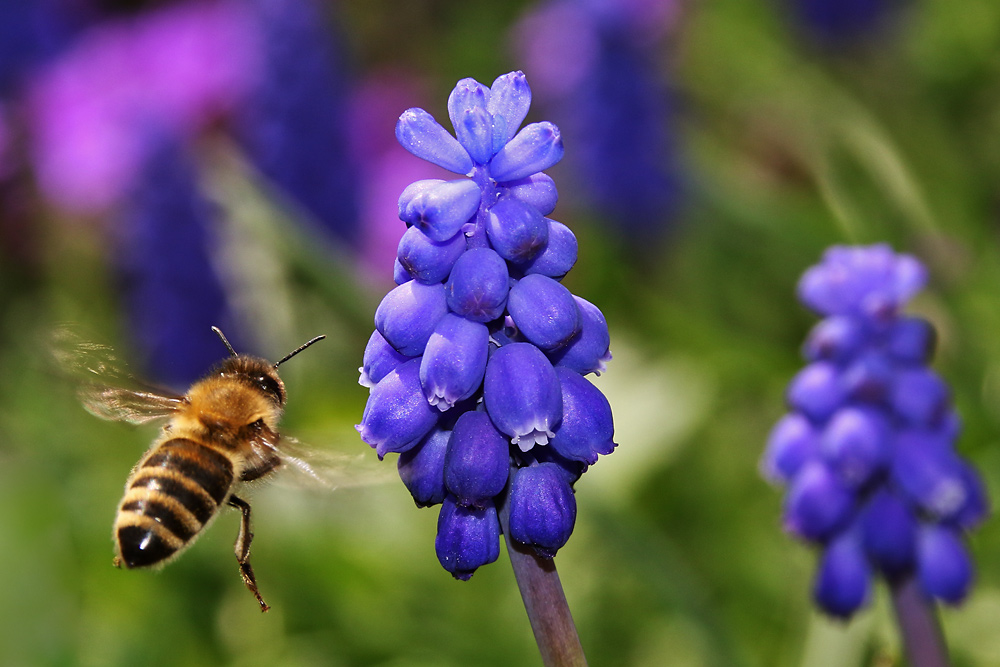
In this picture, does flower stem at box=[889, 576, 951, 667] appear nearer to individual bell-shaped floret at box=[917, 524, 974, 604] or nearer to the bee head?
individual bell-shaped floret at box=[917, 524, 974, 604]

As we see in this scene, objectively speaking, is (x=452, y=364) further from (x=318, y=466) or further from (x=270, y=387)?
(x=270, y=387)

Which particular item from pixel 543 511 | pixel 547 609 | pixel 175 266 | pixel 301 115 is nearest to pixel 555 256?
pixel 543 511

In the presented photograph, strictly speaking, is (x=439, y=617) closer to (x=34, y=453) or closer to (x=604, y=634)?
(x=604, y=634)

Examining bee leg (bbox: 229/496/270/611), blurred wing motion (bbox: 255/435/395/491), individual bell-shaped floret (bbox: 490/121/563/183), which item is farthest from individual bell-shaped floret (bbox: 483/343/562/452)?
bee leg (bbox: 229/496/270/611)

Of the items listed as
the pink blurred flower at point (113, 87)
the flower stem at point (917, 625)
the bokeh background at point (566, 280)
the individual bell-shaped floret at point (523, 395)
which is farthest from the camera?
the pink blurred flower at point (113, 87)

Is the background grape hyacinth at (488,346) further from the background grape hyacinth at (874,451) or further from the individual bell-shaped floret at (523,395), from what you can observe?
the background grape hyacinth at (874,451)

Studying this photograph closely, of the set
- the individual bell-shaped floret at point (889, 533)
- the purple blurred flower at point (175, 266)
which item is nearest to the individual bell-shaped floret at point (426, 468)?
the individual bell-shaped floret at point (889, 533)
